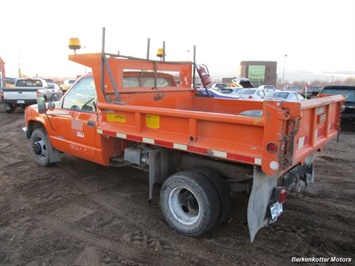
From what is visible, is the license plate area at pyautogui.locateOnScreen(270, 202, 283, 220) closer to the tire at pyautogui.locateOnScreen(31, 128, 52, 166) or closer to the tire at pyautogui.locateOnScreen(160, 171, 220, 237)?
the tire at pyautogui.locateOnScreen(160, 171, 220, 237)

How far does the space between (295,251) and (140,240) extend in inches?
68.2

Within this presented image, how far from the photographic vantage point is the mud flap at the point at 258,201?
330cm

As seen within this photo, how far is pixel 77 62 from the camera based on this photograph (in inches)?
193

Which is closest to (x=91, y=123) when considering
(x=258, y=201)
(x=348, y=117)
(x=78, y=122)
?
(x=78, y=122)

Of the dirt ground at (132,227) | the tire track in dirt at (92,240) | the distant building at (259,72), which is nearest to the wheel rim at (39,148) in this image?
the dirt ground at (132,227)

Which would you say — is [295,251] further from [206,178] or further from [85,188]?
[85,188]

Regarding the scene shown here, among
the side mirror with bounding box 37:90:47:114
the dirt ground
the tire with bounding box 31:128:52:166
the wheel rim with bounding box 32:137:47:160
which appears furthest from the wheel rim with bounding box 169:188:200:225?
the wheel rim with bounding box 32:137:47:160

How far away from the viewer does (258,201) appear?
132 inches

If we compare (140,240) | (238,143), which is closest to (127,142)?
(140,240)

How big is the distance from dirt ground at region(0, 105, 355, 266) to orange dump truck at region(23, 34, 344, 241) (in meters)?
0.32

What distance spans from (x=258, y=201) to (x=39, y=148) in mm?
4737

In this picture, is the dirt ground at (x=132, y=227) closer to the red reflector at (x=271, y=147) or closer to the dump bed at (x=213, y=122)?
the dump bed at (x=213, y=122)

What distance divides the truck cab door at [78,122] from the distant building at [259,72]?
46801mm

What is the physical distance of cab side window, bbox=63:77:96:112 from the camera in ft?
17.0
